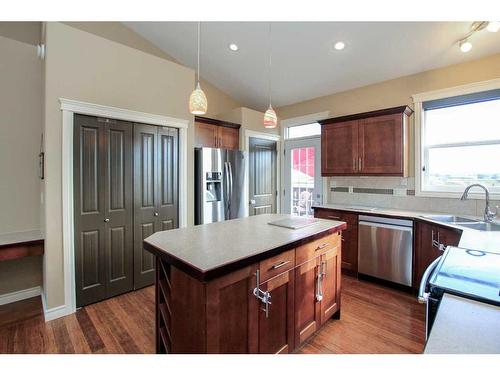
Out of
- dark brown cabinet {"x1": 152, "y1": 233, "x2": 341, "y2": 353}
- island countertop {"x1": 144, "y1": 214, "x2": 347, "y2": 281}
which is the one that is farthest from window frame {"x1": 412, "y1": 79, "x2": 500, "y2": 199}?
dark brown cabinet {"x1": 152, "y1": 233, "x2": 341, "y2": 353}

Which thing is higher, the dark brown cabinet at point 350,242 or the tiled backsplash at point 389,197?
the tiled backsplash at point 389,197

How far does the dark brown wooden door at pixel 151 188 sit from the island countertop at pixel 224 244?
1.22m

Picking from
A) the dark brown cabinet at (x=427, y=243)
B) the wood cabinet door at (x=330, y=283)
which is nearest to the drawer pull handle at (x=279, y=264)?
the wood cabinet door at (x=330, y=283)

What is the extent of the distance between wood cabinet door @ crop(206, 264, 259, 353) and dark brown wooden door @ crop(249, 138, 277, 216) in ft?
9.64

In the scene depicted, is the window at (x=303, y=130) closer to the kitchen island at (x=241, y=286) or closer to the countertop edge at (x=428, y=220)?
the countertop edge at (x=428, y=220)

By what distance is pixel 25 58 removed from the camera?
2836 millimetres

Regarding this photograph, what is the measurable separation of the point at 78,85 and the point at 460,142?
441 centimetres

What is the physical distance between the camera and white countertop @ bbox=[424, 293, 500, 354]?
0.72m

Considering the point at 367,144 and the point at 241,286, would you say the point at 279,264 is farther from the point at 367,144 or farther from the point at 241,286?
the point at 367,144

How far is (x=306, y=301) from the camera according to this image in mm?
1856

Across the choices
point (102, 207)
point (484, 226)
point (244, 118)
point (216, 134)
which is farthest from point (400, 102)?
point (102, 207)

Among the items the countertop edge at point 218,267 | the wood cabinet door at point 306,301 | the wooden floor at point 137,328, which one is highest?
the countertop edge at point 218,267

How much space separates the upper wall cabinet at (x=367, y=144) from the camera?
3.16 meters

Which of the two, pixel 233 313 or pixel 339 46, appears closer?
pixel 233 313
